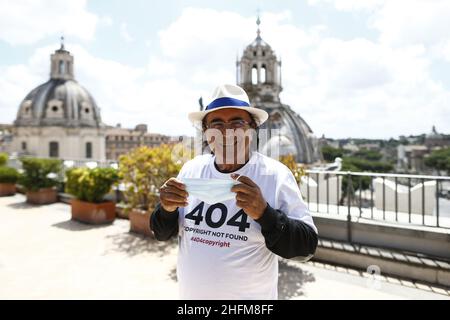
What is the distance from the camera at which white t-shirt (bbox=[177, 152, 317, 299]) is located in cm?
150

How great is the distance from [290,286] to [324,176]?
3.41 meters

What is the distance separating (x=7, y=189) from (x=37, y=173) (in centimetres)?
323

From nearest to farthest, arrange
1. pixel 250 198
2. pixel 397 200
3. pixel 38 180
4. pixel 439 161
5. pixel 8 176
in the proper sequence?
pixel 250 198
pixel 397 200
pixel 38 180
pixel 8 176
pixel 439 161

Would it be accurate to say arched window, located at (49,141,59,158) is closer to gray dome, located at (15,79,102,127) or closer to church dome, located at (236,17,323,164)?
gray dome, located at (15,79,102,127)

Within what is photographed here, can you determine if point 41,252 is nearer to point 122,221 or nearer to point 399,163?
point 122,221

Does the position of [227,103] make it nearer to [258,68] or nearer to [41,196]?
[41,196]

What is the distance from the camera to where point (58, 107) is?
3612 centimetres

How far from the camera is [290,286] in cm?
446

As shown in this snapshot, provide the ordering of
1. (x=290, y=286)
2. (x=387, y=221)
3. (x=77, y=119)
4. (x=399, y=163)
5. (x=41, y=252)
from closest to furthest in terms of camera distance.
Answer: (x=290, y=286), (x=387, y=221), (x=41, y=252), (x=77, y=119), (x=399, y=163)

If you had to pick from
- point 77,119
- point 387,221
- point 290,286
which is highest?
point 77,119

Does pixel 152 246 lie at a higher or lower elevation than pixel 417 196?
lower

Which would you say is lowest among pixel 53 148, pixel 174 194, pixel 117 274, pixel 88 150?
pixel 117 274

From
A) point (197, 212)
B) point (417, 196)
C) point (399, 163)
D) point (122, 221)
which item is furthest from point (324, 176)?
point (399, 163)

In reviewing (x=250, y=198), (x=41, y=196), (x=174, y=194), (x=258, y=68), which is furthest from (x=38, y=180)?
(x=258, y=68)
